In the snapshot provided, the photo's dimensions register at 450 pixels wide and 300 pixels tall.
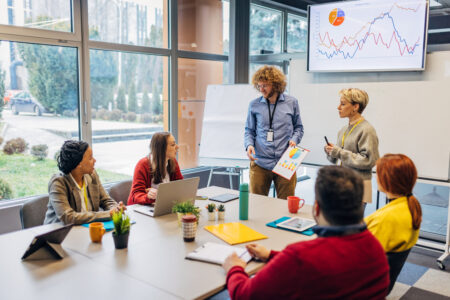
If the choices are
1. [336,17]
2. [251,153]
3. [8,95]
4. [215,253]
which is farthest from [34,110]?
[336,17]

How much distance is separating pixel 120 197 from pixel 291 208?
4.20 feet

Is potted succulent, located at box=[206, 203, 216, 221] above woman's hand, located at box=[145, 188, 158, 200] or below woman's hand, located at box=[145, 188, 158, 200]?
below

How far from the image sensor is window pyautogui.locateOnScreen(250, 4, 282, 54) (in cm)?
565

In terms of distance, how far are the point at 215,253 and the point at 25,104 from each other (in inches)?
111

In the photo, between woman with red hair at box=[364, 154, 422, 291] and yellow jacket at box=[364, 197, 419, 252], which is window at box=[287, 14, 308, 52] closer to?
woman with red hair at box=[364, 154, 422, 291]

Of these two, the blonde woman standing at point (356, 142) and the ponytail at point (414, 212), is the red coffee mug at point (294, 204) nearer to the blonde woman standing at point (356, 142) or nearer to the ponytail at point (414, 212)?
the blonde woman standing at point (356, 142)

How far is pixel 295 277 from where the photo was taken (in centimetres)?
121

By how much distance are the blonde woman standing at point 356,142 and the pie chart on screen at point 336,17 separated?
4.98ft

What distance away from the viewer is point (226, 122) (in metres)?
4.84

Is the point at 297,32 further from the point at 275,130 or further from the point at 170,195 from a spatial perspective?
the point at 170,195

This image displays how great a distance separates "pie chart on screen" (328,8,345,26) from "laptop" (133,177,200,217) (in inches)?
110

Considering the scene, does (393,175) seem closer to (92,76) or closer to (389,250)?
(389,250)

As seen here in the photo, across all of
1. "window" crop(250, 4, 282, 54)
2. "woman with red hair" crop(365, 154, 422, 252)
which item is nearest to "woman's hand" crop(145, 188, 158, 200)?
"woman with red hair" crop(365, 154, 422, 252)

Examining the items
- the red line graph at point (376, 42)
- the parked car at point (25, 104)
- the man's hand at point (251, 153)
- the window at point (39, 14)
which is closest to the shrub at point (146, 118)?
the parked car at point (25, 104)
